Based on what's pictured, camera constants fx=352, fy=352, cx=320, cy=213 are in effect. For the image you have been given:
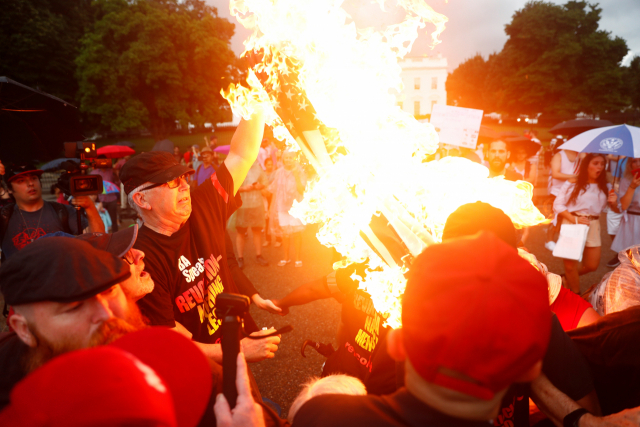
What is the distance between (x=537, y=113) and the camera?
46.1 metres

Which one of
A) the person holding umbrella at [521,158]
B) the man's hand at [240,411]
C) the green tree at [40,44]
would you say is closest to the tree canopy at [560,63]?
the person holding umbrella at [521,158]

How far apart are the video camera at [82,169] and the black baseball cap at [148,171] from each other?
6.08 ft

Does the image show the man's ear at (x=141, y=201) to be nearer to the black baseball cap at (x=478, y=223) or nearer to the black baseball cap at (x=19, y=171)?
the black baseball cap at (x=478, y=223)

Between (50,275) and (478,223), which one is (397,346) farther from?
(50,275)

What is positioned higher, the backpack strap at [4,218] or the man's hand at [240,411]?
the backpack strap at [4,218]

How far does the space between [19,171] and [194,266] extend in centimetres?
367

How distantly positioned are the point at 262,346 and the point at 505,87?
184 feet

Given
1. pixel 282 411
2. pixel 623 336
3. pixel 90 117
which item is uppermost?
pixel 90 117

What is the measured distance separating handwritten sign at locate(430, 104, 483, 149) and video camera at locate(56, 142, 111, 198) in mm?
5415

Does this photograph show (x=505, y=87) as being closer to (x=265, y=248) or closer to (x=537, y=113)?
(x=537, y=113)

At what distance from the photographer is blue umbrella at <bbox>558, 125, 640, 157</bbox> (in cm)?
550

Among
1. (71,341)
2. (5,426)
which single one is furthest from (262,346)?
(5,426)

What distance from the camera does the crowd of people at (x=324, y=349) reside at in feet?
2.85

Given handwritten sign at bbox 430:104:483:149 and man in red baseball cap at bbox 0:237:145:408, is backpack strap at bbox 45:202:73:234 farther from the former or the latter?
handwritten sign at bbox 430:104:483:149
